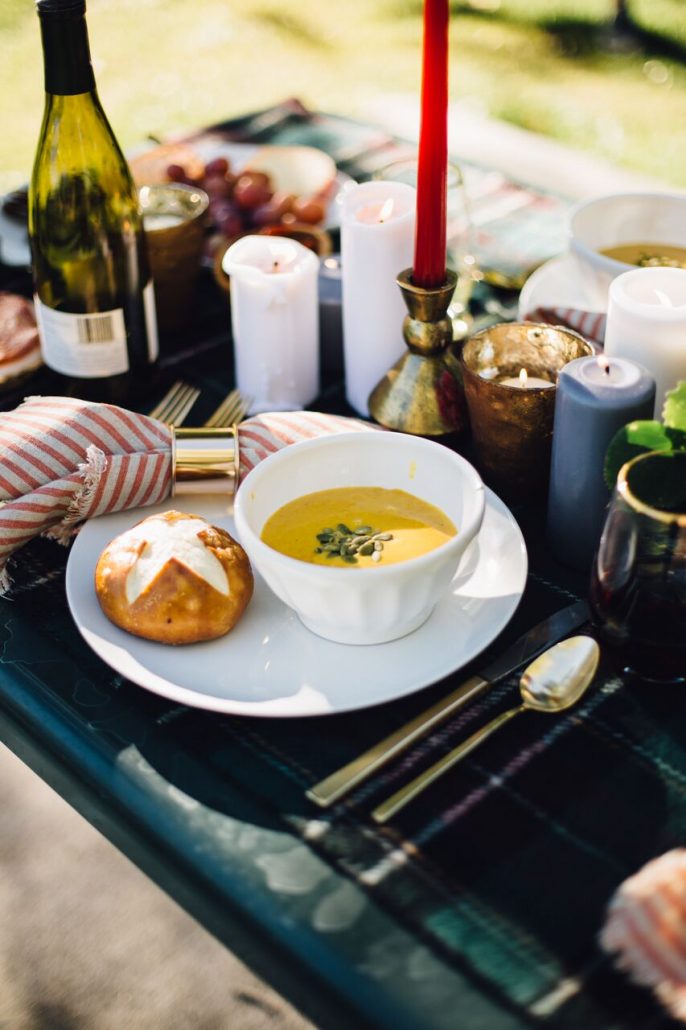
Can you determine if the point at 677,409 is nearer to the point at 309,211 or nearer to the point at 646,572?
the point at 646,572

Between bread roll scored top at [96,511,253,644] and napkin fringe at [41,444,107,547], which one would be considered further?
napkin fringe at [41,444,107,547]

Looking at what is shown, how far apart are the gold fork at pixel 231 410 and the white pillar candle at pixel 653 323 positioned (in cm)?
37

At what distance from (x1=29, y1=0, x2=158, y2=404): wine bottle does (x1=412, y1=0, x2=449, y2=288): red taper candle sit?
1.02 feet

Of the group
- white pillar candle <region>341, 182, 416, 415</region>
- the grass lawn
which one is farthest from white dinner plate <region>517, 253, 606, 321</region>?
the grass lawn

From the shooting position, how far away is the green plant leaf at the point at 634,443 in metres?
0.70

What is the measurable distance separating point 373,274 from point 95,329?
0.27 m

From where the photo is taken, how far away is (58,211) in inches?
43.4

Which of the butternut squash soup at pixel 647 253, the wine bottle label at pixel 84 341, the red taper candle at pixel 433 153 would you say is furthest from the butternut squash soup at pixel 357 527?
the butternut squash soup at pixel 647 253

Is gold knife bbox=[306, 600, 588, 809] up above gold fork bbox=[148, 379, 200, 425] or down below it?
below

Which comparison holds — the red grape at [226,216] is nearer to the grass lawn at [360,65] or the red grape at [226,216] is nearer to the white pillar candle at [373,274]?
the white pillar candle at [373,274]

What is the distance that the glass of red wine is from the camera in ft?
2.25

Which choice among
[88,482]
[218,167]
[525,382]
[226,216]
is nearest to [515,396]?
[525,382]

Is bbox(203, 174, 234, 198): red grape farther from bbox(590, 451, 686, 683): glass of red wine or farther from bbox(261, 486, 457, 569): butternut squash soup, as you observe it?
bbox(590, 451, 686, 683): glass of red wine

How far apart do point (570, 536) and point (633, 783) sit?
0.24 meters
